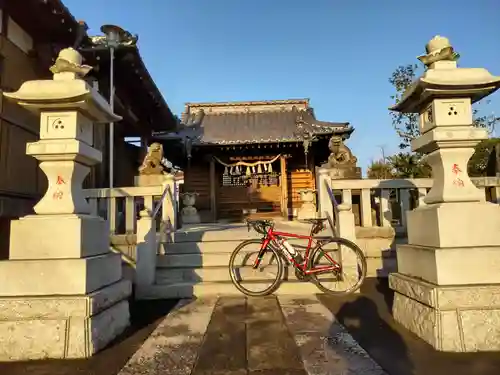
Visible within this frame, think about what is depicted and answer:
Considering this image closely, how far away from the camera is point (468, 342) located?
2.89 metres

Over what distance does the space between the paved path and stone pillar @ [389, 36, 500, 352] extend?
79 centimetres

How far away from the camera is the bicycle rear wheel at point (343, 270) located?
516 cm

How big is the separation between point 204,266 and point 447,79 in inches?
181

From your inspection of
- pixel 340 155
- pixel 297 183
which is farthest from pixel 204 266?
pixel 297 183

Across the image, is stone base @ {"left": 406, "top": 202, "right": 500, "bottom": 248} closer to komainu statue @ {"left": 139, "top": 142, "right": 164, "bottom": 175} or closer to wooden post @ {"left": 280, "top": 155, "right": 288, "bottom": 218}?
komainu statue @ {"left": 139, "top": 142, "right": 164, "bottom": 175}

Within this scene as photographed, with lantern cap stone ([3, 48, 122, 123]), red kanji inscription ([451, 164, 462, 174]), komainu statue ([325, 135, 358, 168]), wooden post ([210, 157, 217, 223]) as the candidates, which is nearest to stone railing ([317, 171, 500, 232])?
komainu statue ([325, 135, 358, 168])

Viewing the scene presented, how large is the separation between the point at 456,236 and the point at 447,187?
19.9 inches

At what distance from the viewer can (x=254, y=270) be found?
555cm

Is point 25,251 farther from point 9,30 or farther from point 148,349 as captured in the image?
point 9,30

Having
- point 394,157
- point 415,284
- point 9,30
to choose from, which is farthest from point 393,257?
point 394,157

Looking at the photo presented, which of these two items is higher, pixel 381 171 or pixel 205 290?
pixel 381 171

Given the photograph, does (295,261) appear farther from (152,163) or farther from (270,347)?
(152,163)

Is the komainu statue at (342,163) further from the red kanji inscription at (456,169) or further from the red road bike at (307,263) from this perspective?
the red kanji inscription at (456,169)

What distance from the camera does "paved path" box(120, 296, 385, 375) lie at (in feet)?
8.64
